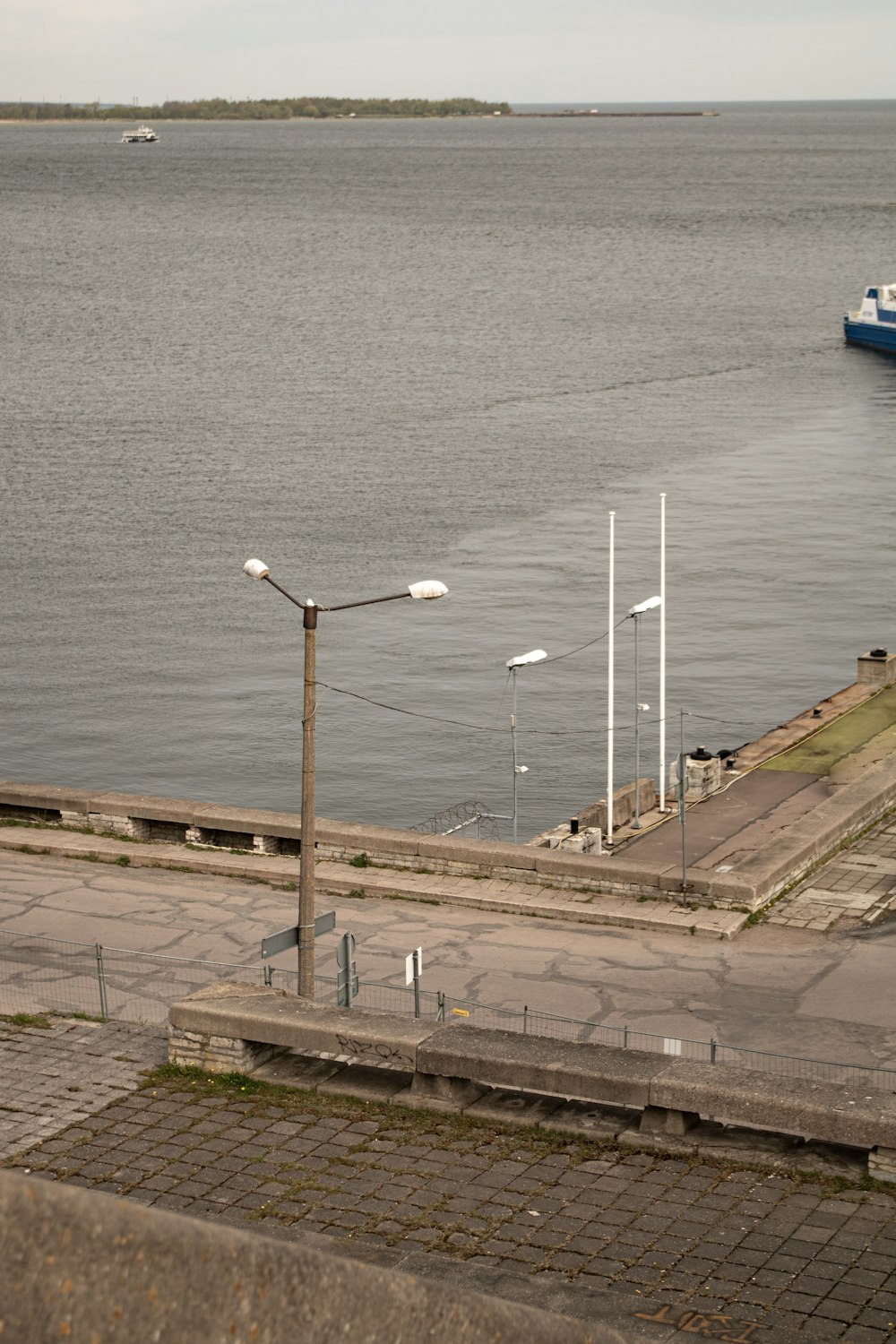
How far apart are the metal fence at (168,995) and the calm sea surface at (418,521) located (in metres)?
15.9

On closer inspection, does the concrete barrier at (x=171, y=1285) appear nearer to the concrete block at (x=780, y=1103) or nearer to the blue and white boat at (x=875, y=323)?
the concrete block at (x=780, y=1103)

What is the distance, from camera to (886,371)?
88.8 metres

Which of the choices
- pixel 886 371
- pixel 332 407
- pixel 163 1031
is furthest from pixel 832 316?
pixel 163 1031

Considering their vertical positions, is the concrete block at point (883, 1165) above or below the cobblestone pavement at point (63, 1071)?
above

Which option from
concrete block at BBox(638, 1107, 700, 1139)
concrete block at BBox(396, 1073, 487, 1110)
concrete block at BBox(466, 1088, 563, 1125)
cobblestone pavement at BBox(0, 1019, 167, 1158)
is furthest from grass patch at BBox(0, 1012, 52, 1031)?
concrete block at BBox(638, 1107, 700, 1139)

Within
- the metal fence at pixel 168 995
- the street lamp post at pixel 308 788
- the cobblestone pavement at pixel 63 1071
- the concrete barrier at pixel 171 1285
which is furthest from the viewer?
the metal fence at pixel 168 995

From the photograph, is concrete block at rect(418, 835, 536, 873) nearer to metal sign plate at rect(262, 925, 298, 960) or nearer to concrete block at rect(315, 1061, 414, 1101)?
metal sign plate at rect(262, 925, 298, 960)

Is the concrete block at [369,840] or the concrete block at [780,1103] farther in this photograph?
the concrete block at [369,840]

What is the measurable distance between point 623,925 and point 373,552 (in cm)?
3243

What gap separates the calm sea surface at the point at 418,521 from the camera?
39.3 m

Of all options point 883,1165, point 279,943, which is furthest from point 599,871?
point 883,1165

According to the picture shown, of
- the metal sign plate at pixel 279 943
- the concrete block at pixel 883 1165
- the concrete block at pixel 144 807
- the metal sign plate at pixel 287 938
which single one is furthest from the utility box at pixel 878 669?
the concrete block at pixel 883 1165

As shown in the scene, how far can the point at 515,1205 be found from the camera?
10070 mm

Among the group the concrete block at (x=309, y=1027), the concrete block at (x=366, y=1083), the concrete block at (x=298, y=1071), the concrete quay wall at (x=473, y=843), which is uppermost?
the concrete block at (x=309, y=1027)
